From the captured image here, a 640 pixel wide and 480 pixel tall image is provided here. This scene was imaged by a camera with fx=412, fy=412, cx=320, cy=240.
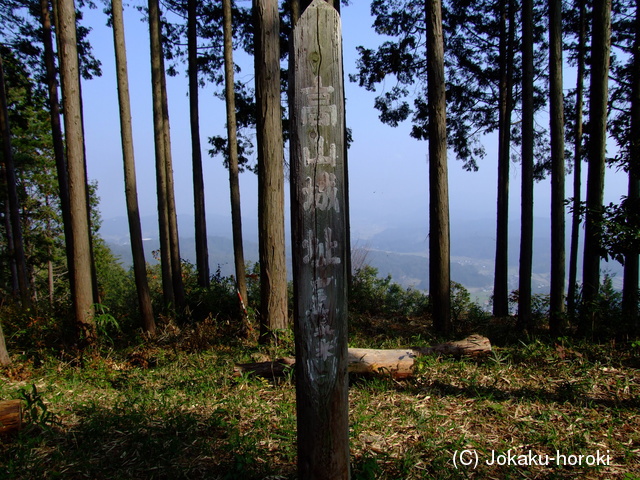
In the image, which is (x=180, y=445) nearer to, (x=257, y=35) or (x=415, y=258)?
(x=257, y=35)

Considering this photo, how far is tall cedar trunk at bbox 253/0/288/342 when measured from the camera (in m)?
5.46

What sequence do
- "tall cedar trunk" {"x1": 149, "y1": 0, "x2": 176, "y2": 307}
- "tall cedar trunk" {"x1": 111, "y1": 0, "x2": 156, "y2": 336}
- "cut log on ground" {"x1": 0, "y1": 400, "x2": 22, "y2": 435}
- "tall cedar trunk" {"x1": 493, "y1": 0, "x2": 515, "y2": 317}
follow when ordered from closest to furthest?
"cut log on ground" {"x1": 0, "y1": 400, "x2": 22, "y2": 435}
"tall cedar trunk" {"x1": 111, "y1": 0, "x2": 156, "y2": 336}
"tall cedar trunk" {"x1": 149, "y1": 0, "x2": 176, "y2": 307}
"tall cedar trunk" {"x1": 493, "y1": 0, "x2": 515, "y2": 317}

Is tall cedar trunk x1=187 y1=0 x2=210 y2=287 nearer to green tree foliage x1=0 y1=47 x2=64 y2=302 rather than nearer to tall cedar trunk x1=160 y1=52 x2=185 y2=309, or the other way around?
tall cedar trunk x1=160 y1=52 x2=185 y2=309

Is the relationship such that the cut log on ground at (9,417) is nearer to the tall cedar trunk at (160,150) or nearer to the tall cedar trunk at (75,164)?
the tall cedar trunk at (75,164)

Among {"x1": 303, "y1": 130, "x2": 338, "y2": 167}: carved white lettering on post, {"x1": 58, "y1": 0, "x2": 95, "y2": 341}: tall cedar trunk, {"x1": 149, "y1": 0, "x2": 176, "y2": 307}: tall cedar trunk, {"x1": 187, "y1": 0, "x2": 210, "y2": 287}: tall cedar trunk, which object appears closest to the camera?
{"x1": 303, "y1": 130, "x2": 338, "y2": 167}: carved white lettering on post

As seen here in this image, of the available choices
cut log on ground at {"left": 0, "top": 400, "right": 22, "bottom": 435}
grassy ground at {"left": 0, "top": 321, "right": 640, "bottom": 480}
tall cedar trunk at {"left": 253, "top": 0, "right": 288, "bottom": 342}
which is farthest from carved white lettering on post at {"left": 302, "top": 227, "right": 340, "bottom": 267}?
tall cedar trunk at {"left": 253, "top": 0, "right": 288, "bottom": 342}

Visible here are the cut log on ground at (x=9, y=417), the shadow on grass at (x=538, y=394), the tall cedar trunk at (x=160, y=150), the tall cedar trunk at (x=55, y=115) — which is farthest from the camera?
the tall cedar trunk at (x=160, y=150)

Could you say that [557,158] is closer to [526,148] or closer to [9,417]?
[526,148]

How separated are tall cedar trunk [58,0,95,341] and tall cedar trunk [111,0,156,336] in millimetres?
899

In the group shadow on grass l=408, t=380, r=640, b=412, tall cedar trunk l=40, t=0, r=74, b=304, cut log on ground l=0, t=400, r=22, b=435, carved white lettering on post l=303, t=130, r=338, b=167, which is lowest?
shadow on grass l=408, t=380, r=640, b=412

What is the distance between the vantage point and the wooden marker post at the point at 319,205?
1.98m

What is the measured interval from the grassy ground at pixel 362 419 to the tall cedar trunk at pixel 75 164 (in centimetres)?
104

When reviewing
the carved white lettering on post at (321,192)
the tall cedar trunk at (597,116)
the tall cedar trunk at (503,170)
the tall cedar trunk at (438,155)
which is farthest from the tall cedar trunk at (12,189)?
the tall cedar trunk at (503,170)

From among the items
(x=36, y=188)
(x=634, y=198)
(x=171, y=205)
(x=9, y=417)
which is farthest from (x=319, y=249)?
(x=36, y=188)
